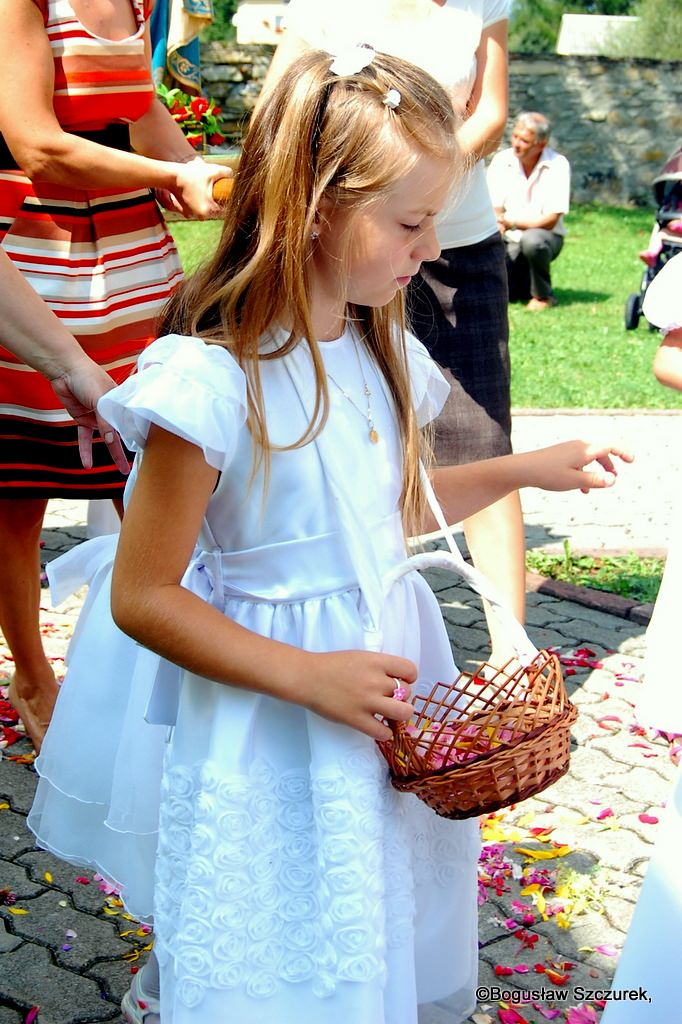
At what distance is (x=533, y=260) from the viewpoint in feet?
37.9

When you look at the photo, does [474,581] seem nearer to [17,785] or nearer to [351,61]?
[351,61]

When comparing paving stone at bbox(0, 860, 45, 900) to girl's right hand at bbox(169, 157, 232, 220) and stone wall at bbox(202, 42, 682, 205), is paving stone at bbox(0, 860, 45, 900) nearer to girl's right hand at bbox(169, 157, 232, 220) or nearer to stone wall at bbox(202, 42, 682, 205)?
girl's right hand at bbox(169, 157, 232, 220)

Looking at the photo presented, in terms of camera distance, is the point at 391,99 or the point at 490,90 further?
the point at 490,90

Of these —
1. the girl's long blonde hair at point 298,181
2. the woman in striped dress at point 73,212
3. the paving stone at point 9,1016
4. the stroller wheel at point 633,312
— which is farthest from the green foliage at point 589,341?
the girl's long blonde hair at point 298,181

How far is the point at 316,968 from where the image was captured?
5.69 ft

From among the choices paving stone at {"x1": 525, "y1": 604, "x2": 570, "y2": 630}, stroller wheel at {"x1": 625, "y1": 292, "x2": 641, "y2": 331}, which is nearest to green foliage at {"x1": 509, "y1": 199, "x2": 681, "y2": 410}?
stroller wheel at {"x1": 625, "y1": 292, "x2": 641, "y2": 331}

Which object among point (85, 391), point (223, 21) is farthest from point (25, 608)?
point (223, 21)

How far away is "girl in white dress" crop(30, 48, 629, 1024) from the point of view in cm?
170

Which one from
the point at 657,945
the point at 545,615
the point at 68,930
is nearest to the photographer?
the point at 657,945

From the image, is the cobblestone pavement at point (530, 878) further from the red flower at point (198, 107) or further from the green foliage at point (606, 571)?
the red flower at point (198, 107)

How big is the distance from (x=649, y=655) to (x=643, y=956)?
3.25ft

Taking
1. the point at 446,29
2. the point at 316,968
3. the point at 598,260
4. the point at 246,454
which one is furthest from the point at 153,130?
the point at 598,260

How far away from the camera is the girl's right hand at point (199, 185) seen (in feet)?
8.53

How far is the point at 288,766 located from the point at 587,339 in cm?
896
